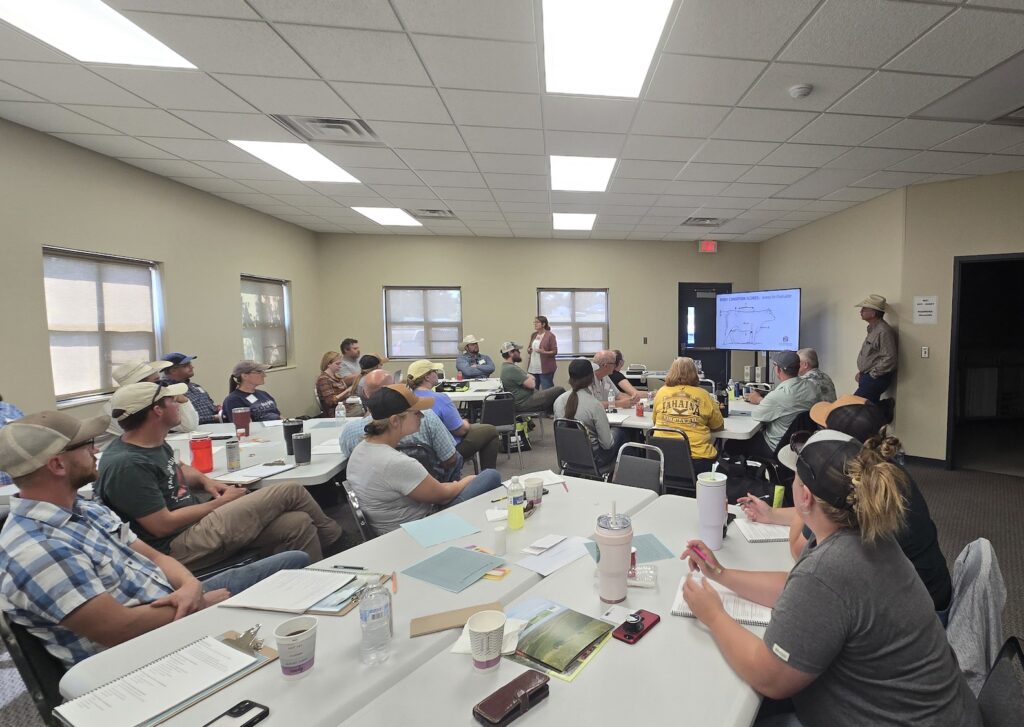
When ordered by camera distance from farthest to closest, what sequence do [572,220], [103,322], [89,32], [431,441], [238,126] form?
[572,220] → [103,322] → [238,126] → [431,441] → [89,32]

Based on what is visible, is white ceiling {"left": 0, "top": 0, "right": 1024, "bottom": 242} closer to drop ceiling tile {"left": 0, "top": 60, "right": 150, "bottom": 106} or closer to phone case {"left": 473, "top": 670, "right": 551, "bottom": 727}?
drop ceiling tile {"left": 0, "top": 60, "right": 150, "bottom": 106}

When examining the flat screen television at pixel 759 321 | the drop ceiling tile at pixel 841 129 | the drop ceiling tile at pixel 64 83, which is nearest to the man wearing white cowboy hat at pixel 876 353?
the flat screen television at pixel 759 321

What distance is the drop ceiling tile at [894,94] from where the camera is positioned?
285cm

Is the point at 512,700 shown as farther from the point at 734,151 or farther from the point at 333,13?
the point at 734,151

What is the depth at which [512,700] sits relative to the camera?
3.11ft

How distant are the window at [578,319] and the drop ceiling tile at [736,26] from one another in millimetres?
5845

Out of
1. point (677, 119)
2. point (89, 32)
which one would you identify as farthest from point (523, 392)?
point (89, 32)

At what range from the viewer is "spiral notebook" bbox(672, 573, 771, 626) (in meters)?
1.23

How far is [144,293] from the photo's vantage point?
4.61m

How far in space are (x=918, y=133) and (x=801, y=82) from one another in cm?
158

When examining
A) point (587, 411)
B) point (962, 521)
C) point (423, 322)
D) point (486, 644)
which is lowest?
point (962, 521)

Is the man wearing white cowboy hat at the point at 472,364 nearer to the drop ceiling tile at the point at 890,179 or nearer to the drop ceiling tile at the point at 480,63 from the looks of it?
the drop ceiling tile at the point at 480,63

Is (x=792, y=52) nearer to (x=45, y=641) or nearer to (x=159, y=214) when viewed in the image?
(x=45, y=641)

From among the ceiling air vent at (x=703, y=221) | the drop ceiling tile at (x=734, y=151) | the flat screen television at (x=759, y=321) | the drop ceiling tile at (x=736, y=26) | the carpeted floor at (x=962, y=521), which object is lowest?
the carpeted floor at (x=962, y=521)
